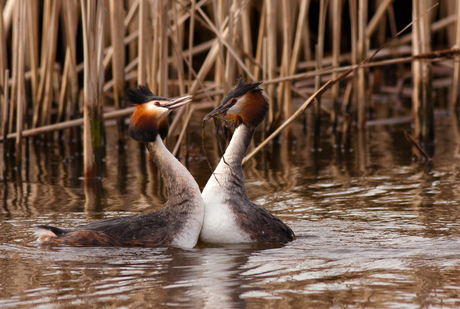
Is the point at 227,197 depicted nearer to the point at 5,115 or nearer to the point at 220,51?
the point at 220,51

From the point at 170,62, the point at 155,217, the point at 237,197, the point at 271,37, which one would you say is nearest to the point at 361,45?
the point at 271,37

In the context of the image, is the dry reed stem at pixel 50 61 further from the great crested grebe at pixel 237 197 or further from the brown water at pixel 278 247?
the great crested grebe at pixel 237 197

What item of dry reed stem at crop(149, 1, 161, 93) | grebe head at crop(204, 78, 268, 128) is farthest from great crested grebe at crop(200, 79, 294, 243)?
dry reed stem at crop(149, 1, 161, 93)

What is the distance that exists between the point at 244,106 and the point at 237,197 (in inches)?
31.3

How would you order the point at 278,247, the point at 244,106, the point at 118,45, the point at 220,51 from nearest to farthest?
the point at 278,247 < the point at 244,106 < the point at 220,51 < the point at 118,45

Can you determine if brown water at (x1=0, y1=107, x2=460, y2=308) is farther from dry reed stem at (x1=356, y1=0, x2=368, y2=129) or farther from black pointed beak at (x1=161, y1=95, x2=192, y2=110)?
black pointed beak at (x1=161, y1=95, x2=192, y2=110)

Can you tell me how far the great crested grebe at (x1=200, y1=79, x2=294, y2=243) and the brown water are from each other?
0.16 m

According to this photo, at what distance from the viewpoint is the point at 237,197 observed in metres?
5.52

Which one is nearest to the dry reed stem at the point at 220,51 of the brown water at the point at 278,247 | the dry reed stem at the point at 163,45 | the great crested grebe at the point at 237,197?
the dry reed stem at the point at 163,45

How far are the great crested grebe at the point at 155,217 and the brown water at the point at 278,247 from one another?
4.5 inches

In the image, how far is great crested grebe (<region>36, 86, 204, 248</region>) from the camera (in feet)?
17.0

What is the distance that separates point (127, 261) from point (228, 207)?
3.38ft

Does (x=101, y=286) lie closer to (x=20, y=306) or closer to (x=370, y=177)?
(x=20, y=306)

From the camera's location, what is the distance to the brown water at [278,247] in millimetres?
3980
